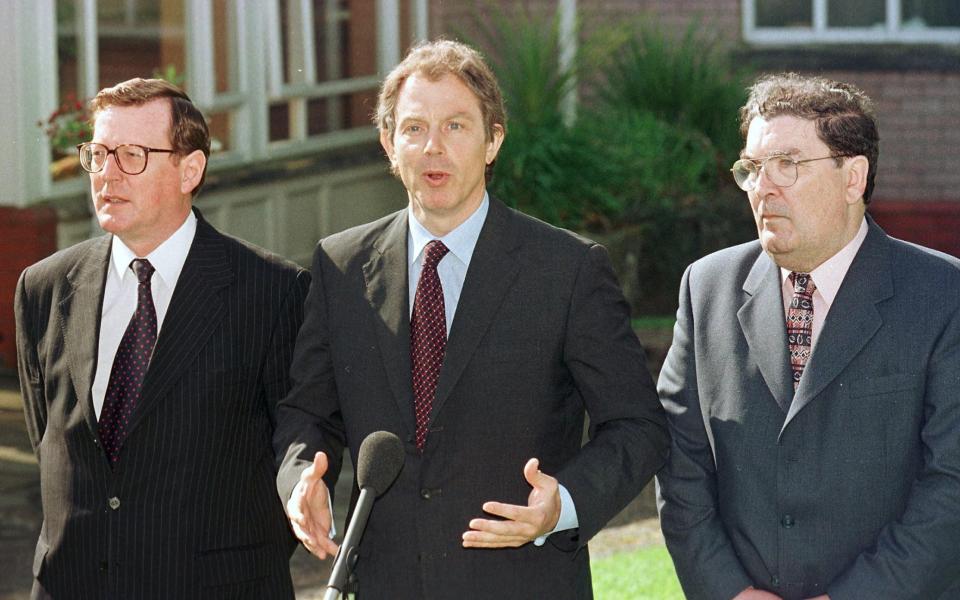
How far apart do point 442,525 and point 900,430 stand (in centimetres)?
109

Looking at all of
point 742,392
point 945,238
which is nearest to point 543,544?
point 742,392

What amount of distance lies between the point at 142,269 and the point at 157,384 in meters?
0.35

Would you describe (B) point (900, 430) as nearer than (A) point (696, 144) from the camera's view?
Yes

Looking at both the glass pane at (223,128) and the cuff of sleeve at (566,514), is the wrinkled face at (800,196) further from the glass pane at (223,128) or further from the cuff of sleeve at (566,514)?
the glass pane at (223,128)

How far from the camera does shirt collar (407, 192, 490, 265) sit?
12.3 ft

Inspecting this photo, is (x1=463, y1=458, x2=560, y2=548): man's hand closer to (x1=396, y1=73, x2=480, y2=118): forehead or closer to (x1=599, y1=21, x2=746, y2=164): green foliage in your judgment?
(x1=396, y1=73, x2=480, y2=118): forehead

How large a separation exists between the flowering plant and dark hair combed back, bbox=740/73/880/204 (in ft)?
25.3

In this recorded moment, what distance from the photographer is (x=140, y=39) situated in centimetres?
1211

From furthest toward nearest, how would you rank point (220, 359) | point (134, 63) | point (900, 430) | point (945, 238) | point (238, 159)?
point (945, 238)
point (238, 159)
point (134, 63)
point (220, 359)
point (900, 430)

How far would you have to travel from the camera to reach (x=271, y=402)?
13.1 ft

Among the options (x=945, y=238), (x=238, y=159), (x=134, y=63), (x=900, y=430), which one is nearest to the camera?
(x=900, y=430)

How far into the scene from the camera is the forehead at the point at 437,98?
3.65 metres

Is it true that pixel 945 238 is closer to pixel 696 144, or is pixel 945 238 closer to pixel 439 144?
pixel 696 144

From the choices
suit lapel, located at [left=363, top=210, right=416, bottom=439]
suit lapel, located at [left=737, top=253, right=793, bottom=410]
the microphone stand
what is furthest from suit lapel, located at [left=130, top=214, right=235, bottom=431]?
suit lapel, located at [left=737, top=253, right=793, bottom=410]
